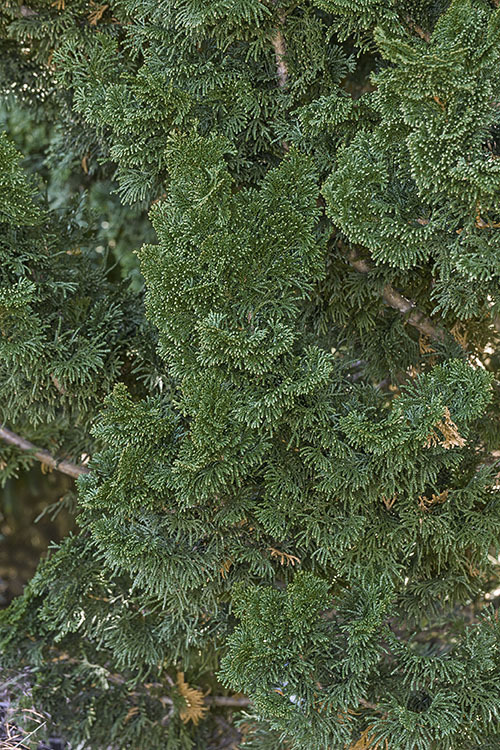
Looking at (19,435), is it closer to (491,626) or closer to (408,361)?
(408,361)

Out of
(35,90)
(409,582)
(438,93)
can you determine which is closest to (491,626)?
(409,582)

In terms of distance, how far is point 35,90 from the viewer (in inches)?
52.6

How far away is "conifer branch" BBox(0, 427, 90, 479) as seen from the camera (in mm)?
1382

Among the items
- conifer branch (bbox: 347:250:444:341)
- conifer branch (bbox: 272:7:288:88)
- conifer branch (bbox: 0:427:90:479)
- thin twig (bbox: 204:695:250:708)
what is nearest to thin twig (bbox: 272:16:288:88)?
conifer branch (bbox: 272:7:288:88)

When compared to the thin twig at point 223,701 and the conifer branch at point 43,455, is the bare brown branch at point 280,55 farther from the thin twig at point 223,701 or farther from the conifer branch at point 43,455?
the thin twig at point 223,701

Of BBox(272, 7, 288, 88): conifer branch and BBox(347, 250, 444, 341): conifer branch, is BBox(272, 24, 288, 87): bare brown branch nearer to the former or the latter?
BBox(272, 7, 288, 88): conifer branch

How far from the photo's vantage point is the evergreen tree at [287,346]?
35.2 inches

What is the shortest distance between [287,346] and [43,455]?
751mm

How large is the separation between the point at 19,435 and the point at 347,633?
33.0 inches

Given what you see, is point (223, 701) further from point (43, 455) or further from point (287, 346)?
point (287, 346)

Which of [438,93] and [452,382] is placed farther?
[452,382]

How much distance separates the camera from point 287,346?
90 centimetres

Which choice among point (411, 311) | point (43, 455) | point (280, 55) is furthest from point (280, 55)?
point (43, 455)

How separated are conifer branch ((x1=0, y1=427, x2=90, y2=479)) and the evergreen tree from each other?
0.65 ft
